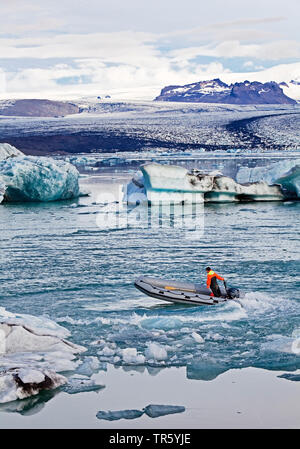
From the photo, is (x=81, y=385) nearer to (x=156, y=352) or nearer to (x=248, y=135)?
(x=156, y=352)

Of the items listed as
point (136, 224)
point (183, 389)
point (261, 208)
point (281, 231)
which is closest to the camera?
point (183, 389)

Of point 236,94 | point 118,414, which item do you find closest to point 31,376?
point 118,414

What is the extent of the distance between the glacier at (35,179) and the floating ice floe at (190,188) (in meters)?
1.80

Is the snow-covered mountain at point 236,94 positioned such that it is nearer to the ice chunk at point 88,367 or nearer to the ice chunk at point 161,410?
the ice chunk at point 88,367

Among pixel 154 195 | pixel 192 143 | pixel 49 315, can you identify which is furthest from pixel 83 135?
pixel 49 315

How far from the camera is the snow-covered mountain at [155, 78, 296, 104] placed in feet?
377

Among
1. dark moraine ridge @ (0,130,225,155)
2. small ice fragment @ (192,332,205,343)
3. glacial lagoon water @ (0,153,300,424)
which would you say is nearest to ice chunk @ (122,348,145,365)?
glacial lagoon water @ (0,153,300,424)

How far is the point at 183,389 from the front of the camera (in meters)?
5.64

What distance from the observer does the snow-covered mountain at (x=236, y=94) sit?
114812mm

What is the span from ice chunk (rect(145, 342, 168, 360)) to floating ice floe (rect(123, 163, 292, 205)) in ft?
34.6

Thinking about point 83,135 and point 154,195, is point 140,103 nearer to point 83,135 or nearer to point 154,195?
point 83,135

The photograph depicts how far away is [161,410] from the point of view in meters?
5.23

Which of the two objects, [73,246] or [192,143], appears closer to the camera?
[73,246]

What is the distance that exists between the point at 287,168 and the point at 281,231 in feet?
18.8
